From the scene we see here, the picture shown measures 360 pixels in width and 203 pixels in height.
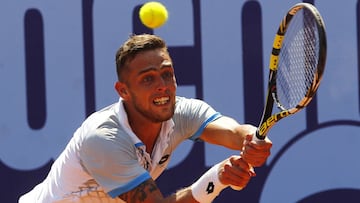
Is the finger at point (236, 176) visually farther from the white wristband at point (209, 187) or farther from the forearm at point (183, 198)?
the forearm at point (183, 198)

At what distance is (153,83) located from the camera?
3.48 m

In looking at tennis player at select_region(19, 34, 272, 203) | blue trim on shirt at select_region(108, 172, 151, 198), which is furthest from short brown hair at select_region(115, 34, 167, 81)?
blue trim on shirt at select_region(108, 172, 151, 198)

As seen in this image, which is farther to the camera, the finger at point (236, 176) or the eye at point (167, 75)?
the eye at point (167, 75)

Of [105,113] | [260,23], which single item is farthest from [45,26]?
[105,113]

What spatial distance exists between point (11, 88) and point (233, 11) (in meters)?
1.27

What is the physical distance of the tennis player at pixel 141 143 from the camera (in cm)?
338

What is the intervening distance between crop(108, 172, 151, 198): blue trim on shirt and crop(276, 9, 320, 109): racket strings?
600 mm

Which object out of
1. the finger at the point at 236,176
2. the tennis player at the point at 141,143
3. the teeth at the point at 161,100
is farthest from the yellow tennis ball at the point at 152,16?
the finger at the point at 236,176

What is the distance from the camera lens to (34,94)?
4969 millimetres

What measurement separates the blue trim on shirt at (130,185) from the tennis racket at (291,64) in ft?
1.46

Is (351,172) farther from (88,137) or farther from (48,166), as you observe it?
(88,137)

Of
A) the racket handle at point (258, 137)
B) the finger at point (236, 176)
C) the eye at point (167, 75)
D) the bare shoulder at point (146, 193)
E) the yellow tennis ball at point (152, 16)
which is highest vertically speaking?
the yellow tennis ball at point (152, 16)

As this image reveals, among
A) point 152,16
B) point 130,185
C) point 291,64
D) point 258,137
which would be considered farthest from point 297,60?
point 152,16

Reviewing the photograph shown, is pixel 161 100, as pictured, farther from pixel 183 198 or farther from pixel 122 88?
pixel 183 198
